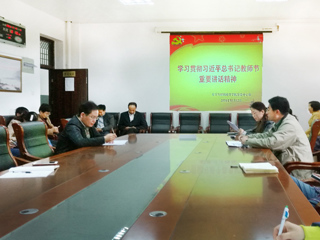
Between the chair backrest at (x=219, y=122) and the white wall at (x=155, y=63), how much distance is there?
14.0 inches

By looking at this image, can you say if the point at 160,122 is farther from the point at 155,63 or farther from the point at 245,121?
the point at 245,121

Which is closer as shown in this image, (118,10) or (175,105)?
(118,10)

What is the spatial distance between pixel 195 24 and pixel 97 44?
2.47 metres

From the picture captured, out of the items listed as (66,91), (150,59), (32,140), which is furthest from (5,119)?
(150,59)

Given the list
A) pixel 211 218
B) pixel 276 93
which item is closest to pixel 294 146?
pixel 211 218

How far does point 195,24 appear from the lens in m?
8.12

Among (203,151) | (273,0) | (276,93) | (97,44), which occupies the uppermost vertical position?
(273,0)

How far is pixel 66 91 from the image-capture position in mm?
8219

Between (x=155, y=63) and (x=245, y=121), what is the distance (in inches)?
101

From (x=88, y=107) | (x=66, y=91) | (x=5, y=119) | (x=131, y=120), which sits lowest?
(x=131, y=120)

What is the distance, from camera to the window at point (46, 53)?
7.93 m

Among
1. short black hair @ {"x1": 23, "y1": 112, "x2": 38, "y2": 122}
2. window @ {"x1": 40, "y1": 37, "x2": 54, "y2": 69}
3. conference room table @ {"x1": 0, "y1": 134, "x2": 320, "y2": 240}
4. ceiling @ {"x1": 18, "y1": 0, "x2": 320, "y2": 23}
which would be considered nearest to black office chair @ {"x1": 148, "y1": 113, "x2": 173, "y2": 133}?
ceiling @ {"x1": 18, "y1": 0, "x2": 320, "y2": 23}

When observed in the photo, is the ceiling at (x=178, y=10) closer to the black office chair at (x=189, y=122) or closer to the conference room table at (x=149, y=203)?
the black office chair at (x=189, y=122)

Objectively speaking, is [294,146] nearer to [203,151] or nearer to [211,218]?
[203,151]
